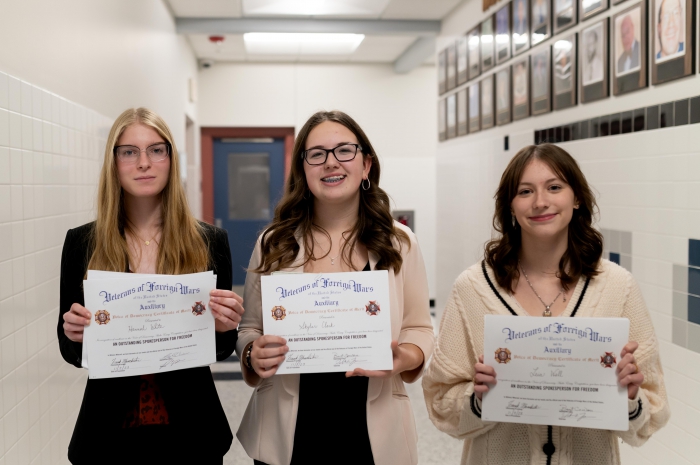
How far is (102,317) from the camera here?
62.7 inches

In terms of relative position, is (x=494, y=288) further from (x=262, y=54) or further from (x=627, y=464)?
(x=262, y=54)

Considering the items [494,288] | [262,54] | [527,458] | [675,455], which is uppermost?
[262,54]

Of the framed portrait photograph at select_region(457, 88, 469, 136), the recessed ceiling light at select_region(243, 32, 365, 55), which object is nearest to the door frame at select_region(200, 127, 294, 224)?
the recessed ceiling light at select_region(243, 32, 365, 55)

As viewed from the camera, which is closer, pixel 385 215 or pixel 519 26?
pixel 385 215

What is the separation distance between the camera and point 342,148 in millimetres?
1730

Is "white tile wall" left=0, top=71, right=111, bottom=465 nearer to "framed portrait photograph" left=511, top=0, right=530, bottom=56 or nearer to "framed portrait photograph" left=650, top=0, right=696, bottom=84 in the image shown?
"framed portrait photograph" left=650, top=0, right=696, bottom=84

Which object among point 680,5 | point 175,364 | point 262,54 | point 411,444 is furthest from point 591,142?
point 262,54

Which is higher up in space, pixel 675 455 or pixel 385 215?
pixel 385 215

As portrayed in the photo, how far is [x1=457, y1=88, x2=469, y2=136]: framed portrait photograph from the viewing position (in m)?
5.75

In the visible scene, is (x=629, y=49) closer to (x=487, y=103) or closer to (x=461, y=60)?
(x=487, y=103)

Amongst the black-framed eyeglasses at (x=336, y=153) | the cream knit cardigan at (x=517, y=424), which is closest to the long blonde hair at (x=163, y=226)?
the black-framed eyeglasses at (x=336, y=153)

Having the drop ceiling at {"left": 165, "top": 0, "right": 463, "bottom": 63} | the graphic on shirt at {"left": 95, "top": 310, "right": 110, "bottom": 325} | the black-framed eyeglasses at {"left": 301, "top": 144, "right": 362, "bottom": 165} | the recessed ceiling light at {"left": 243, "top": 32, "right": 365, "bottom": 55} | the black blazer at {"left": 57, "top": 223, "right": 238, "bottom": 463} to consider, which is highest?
the recessed ceiling light at {"left": 243, "top": 32, "right": 365, "bottom": 55}

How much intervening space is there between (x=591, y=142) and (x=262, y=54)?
17.3 feet

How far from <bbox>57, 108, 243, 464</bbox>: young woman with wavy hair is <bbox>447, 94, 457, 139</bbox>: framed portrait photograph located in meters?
4.60
